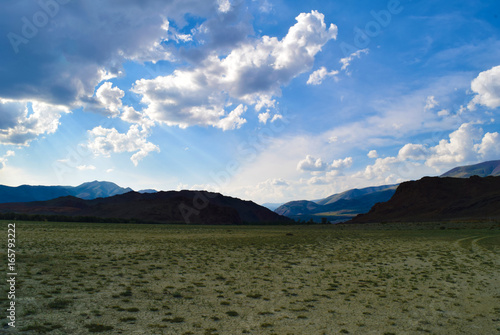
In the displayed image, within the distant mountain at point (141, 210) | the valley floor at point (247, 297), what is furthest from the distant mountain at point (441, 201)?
the valley floor at point (247, 297)

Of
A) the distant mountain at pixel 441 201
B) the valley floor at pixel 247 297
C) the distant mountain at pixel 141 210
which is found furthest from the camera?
the distant mountain at pixel 141 210

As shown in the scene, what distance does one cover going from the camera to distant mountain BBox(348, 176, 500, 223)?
109 m

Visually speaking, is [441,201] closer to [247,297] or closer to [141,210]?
[141,210]

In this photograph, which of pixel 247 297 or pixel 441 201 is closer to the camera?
pixel 247 297

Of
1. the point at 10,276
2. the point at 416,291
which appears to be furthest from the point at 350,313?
the point at 10,276

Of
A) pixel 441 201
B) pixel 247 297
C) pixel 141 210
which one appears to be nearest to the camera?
pixel 247 297

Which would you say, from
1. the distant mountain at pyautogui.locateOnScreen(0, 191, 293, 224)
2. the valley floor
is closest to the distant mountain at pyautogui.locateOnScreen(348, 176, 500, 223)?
the distant mountain at pyautogui.locateOnScreen(0, 191, 293, 224)

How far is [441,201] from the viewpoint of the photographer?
4958 inches

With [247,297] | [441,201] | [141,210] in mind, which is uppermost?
[141,210]

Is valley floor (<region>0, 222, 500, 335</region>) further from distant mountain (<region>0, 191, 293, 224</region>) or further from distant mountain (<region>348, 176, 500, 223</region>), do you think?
distant mountain (<region>348, 176, 500, 223</region>)

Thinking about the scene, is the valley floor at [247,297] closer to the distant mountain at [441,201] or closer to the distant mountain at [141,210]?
the distant mountain at [141,210]

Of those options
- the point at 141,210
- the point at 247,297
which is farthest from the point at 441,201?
the point at 247,297

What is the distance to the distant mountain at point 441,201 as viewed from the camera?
109m

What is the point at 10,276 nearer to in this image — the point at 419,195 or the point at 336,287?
the point at 336,287
